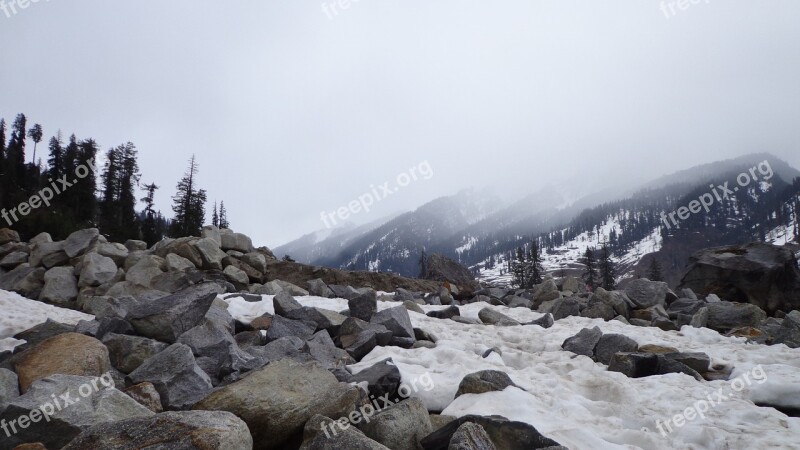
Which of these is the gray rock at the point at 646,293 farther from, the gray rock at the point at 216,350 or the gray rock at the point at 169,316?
the gray rock at the point at 169,316

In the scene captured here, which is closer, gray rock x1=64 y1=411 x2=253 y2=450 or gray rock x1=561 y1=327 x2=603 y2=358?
gray rock x1=64 y1=411 x2=253 y2=450

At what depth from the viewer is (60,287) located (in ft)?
60.5

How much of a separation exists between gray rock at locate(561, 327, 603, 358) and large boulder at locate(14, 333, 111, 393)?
8160 mm

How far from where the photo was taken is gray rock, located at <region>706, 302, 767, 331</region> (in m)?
11.4

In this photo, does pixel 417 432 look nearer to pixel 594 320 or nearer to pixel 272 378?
pixel 272 378

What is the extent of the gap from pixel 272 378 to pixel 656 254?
632ft

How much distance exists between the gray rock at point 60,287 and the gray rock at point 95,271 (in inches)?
16.9

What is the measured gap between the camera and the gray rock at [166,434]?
10.6 feet

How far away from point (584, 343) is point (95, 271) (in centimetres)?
1992

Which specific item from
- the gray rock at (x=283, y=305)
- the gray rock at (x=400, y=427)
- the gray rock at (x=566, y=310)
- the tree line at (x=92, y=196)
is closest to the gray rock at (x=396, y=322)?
the gray rock at (x=283, y=305)

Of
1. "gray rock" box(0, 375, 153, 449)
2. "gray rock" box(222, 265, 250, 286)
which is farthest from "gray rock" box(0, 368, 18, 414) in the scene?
"gray rock" box(222, 265, 250, 286)

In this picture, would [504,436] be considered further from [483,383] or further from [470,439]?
[483,383]

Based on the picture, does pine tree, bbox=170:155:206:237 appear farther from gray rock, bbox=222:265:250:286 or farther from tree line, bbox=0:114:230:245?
gray rock, bbox=222:265:250:286

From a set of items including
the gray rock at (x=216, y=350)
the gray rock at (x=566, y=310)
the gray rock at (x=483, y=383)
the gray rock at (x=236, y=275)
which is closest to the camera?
the gray rock at (x=483, y=383)
